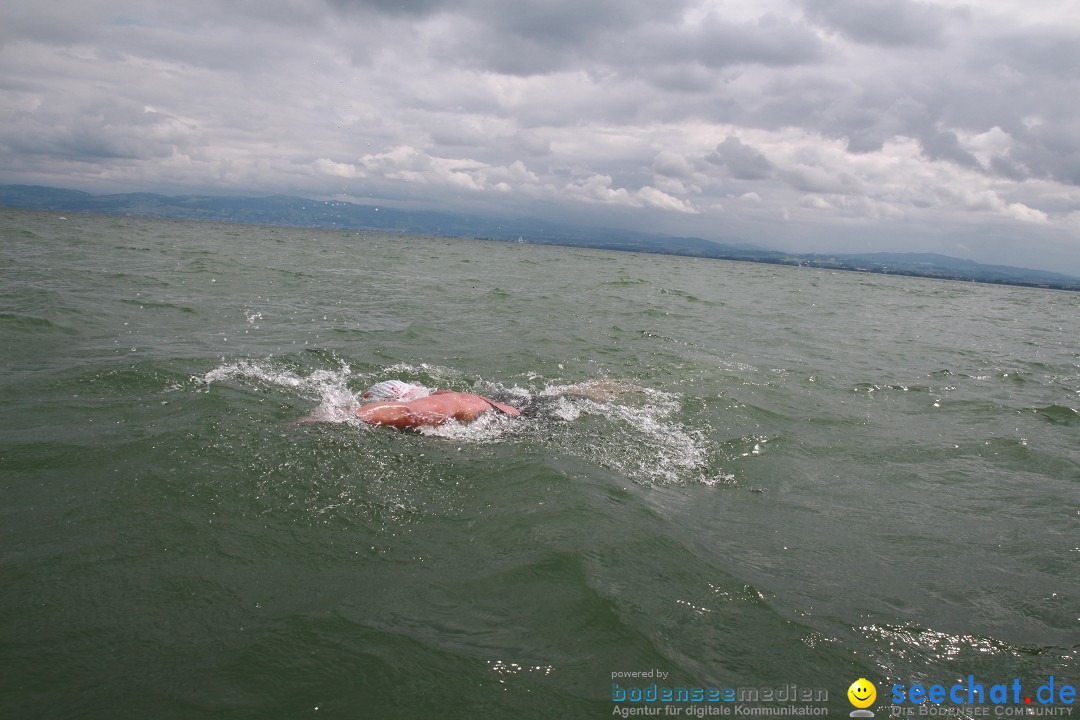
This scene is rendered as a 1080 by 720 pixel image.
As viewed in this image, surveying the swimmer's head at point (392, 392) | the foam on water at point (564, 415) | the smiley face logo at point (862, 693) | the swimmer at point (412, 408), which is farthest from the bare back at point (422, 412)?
the smiley face logo at point (862, 693)

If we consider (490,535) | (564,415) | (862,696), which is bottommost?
(862,696)

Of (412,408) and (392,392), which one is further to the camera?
(392,392)

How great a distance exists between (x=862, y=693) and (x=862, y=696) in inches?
1.1

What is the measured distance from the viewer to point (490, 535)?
5.06 m

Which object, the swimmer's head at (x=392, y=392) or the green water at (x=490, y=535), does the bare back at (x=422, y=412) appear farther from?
the swimmer's head at (x=392, y=392)

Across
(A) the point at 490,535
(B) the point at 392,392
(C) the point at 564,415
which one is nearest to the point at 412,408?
(B) the point at 392,392

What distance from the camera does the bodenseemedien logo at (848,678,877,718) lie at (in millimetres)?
3408

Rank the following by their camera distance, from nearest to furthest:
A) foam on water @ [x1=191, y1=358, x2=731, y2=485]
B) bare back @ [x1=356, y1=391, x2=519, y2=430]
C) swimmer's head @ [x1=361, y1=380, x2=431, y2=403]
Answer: foam on water @ [x1=191, y1=358, x2=731, y2=485], bare back @ [x1=356, y1=391, x2=519, y2=430], swimmer's head @ [x1=361, y1=380, x2=431, y2=403]

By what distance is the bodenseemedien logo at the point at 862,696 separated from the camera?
3408 mm

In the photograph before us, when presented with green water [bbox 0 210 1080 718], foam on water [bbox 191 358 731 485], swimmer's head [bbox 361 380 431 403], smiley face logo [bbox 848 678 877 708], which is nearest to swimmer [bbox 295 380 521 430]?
swimmer's head [bbox 361 380 431 403]

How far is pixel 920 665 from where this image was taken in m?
3.84

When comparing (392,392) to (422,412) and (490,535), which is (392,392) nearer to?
(422,412)

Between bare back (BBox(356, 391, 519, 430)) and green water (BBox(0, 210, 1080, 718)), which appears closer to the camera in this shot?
green water (BBox(0, 210, 1080, 718))

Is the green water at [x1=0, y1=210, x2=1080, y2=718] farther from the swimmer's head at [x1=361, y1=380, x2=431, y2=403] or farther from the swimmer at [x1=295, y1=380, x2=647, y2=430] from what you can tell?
the swimmer's head at [x1=361, y1=380, x2=431, y2=403]
